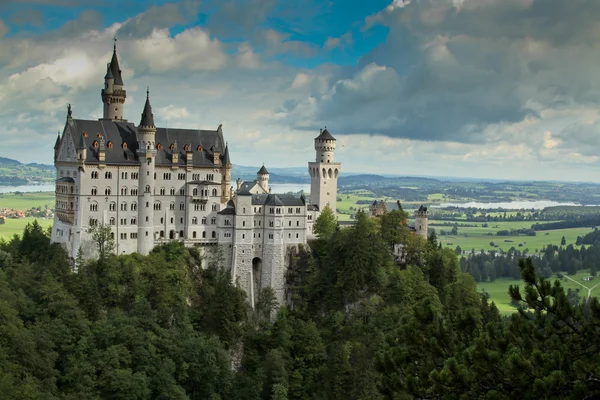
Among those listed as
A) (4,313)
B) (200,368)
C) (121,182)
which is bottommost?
(200,368)

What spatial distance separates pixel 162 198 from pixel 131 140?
287 inches

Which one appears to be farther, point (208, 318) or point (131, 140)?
point (131, 140)

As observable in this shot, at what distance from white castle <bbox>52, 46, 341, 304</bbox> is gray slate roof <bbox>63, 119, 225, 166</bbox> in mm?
111

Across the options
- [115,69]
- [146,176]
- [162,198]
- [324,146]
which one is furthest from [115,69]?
[324,146]

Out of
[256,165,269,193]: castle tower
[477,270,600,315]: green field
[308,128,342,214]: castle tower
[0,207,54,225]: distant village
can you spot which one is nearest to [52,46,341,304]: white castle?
[256,165,269,193]: castle tower

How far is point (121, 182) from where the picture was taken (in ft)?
296

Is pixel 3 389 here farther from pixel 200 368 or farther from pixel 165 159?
pixel 165 159

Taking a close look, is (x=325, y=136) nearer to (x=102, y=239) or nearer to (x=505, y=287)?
(x=102, y=239)

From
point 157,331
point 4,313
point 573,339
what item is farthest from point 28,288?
point 573,339

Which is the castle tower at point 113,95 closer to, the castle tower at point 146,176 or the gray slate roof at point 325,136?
the castle tower at point 146,176

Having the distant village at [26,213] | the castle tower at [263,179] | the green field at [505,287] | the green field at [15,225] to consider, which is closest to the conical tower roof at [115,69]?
the castle tower at [263,179]

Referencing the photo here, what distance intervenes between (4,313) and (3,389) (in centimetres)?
1168

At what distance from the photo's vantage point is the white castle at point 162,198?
88.9 metres

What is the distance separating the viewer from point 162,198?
307ft
